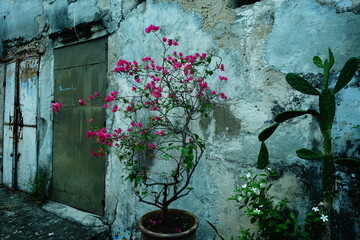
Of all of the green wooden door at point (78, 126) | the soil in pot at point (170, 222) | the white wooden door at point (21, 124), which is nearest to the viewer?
the soil in pot at point (170, 222)

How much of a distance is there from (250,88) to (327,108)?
0.73m

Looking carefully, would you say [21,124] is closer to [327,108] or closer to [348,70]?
[327,108]

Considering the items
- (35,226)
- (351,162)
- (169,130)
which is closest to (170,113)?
(169,130)

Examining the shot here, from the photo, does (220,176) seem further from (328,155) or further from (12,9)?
(12,9)

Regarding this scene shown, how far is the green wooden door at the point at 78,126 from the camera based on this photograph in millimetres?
3053

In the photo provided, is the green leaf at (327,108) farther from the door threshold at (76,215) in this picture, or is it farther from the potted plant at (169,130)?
the door threshold at (76,215)

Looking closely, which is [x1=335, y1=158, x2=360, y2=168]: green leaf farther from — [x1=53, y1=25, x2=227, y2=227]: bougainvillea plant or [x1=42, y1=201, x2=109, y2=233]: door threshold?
[x1=42, y1=201, x2=109, y2=233]: door threshold

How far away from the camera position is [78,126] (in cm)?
327


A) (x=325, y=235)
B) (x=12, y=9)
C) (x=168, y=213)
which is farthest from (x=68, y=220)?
(x=12, y=9)

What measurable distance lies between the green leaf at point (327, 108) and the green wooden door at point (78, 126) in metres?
2.31

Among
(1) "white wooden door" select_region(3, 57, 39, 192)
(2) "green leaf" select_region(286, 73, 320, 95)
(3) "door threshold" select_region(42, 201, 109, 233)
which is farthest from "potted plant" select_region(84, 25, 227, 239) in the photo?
(1) "white wooden door" select_region(3, 57, 39, 192)

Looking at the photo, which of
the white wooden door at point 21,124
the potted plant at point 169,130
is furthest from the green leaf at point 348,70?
the white wooden door at point 21,124

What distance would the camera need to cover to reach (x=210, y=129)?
2.27 m

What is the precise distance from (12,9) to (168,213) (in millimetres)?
4133
